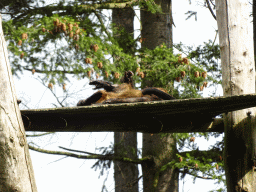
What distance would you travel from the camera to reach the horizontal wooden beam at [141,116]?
2359 millimetres

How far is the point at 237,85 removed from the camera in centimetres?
326

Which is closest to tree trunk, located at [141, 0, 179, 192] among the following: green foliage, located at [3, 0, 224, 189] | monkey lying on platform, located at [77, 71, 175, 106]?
green foliage, located at [3, 0, 224, 189]

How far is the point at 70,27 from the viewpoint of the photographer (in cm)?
568

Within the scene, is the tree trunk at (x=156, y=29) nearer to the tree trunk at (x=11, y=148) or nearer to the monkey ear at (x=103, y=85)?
the monkey ear at (x=103, y=85)

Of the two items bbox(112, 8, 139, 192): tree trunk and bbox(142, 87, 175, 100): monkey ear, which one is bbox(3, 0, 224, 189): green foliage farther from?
bbox(142, 87, 175, 100): monkey ear

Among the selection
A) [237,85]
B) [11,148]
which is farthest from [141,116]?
[11,148]

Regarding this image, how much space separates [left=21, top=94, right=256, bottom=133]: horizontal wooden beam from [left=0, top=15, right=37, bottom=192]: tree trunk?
0.23m

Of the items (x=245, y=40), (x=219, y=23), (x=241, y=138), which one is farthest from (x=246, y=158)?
(x=219, y=23)

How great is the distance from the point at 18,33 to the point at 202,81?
11.3 feet

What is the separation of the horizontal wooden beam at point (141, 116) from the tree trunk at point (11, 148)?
23 centimetres

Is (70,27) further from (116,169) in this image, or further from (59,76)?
(116,169)

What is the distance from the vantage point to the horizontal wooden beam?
7.74 feet

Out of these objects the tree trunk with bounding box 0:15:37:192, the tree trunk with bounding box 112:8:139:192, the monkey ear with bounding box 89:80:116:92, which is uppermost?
the monkey ear with bounding box 89:80:116:92

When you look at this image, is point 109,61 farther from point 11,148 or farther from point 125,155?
point 11,148
